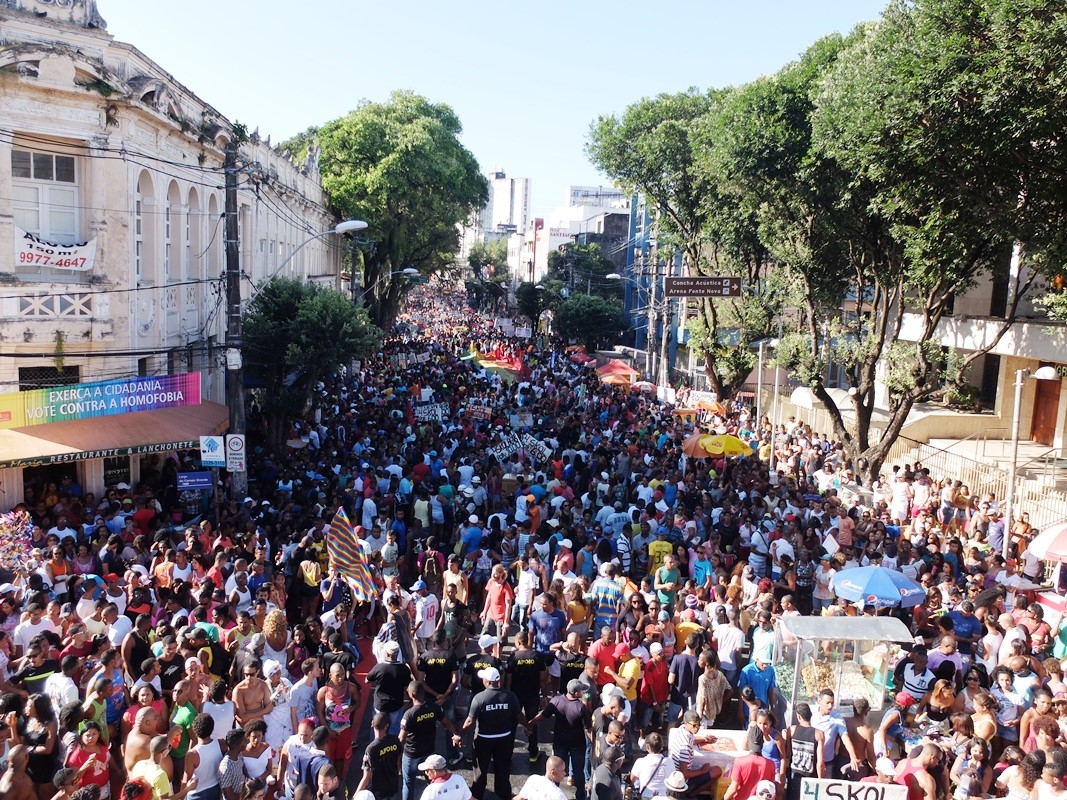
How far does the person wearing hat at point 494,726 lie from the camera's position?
8.03m

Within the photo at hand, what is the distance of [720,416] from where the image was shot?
27.4 meters

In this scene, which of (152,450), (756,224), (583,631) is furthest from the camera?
(756,224)

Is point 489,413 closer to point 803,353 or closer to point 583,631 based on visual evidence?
point 803,353

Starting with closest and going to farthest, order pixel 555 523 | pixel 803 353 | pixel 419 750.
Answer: pixel 419 750 < pixel 555 523 < pixel 803 353

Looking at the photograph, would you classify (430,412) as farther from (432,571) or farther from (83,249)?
(432,571)

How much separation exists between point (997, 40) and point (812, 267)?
857 cm

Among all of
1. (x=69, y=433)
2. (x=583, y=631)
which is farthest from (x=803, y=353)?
(x=69, y=433)

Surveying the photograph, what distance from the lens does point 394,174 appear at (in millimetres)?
39969

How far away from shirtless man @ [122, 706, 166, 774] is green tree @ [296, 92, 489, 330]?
3269 cm

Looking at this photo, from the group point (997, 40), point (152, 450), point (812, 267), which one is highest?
point (997, 40)

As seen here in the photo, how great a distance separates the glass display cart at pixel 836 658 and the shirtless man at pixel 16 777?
6.24m

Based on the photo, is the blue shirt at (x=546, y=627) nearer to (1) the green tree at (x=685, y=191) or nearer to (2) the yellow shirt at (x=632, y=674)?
(2) the yellow shirt at (x=632, y=674)

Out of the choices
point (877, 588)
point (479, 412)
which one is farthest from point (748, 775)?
point (479, 412)

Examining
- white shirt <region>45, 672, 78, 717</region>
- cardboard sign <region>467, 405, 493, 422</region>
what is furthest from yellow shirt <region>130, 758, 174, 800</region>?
cardboard sign <region>467, 405, 493, 422</region>
